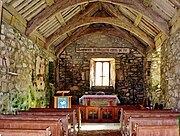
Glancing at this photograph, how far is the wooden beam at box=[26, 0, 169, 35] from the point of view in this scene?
20.6 feet

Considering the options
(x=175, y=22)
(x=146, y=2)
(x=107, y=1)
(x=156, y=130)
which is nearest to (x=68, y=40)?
(x=107, y=1)

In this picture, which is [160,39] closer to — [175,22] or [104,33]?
[175,22]

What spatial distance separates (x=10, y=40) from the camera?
543 centimetres

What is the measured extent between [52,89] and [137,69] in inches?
133

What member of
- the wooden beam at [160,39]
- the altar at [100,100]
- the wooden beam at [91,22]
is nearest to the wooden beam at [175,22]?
the wooden beam at [160,39]

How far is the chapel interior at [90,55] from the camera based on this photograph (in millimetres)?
5734

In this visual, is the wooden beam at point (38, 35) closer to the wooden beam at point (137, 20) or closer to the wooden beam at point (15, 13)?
the wooden beam at point (15, 13)

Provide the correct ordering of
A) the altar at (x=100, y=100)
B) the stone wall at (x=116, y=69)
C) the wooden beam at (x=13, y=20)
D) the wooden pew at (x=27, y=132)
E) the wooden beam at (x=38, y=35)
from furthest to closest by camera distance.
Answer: the stone wall at (x=116, y=69) < the altar at (x=100, y=100) < the wooden beam at (x=38, y=35) < the wooden beam at (x=13, y=20) < the wooden pew at (x=27, y=132)

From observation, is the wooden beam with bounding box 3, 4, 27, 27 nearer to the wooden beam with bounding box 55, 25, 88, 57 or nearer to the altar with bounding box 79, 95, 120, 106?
the wooden beam with bounding box 55, 25, 88, 57

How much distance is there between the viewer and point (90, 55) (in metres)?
10.8

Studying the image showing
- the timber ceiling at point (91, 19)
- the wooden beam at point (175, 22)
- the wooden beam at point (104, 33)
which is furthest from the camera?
the wooden beam at point (104, 33)

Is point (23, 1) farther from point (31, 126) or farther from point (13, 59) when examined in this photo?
point (31, 126)

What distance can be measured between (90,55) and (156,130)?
24.2ft

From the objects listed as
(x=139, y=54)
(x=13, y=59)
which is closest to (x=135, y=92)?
(x=139, y=54)
